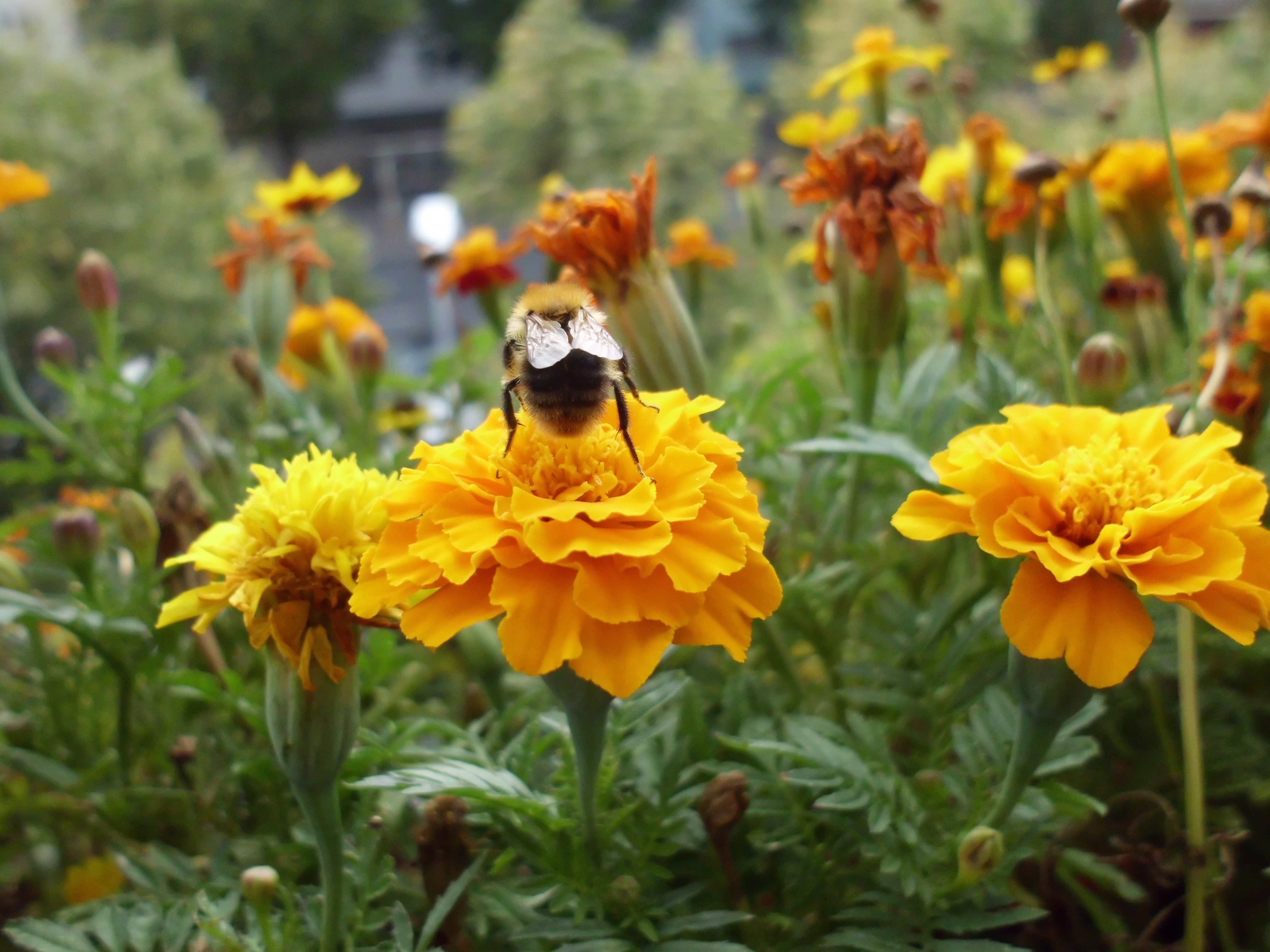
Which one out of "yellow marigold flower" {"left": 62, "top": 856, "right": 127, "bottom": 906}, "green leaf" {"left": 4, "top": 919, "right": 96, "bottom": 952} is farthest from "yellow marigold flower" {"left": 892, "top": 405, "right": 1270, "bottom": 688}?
"yellow marigold flower" {"left": 62, "top": 856, "right": 127, "bottom": 906}

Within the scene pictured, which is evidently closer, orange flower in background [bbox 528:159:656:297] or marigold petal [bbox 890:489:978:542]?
marigold petal [bbox 890:489:978:542]

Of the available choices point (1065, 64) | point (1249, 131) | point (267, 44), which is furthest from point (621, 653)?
point (267, 44)

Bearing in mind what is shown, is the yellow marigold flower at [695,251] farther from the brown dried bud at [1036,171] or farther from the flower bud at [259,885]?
the flower bud at [259,885]

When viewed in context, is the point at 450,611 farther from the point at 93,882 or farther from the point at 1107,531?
the point at 93,882

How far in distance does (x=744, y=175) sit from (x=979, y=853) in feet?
3.00

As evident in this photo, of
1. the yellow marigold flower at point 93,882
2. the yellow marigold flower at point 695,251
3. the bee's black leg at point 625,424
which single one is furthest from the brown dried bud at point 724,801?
the yellow marigold flower at point 695,251

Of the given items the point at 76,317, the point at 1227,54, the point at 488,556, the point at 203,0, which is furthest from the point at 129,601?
the point at 203,0

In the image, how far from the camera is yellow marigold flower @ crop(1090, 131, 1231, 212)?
865 mm

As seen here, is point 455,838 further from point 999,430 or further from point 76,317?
point 76,317

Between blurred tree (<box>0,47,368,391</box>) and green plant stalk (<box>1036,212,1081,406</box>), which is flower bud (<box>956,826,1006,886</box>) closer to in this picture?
green plant stalk (<box>1036,212,1081,406</box>)

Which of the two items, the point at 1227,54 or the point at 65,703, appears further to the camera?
the point at 1227,54

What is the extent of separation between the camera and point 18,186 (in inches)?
28.0

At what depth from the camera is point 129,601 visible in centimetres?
63

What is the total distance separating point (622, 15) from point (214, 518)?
44.4ft
